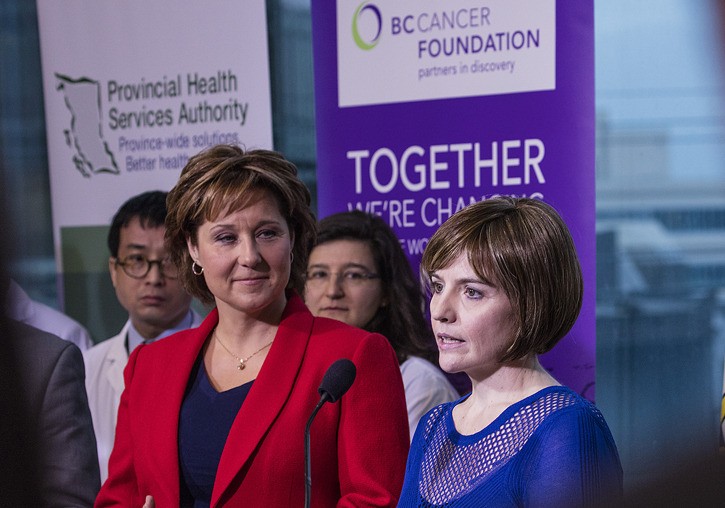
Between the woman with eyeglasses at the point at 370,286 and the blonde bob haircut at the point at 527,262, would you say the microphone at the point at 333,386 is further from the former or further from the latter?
the woman with eyeglasses at the point at 370,286

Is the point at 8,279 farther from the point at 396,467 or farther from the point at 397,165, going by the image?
the point at 397,165

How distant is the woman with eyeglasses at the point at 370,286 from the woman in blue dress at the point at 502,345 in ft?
5.26

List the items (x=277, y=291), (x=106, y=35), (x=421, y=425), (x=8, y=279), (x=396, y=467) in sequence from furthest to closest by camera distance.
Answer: (x=106, y=35)
(x=277, y=291)
(x=396, y=467)
(x=421, y=425)
(x=8, y=279)

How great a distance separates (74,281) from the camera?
4.47 m

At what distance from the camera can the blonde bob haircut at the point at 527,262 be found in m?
1.68

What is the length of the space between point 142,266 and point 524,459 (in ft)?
9.25

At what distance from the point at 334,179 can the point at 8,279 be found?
3396 mm

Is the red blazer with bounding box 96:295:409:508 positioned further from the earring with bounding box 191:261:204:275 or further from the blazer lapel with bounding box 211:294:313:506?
the earring with bounding box 191:261:204:275

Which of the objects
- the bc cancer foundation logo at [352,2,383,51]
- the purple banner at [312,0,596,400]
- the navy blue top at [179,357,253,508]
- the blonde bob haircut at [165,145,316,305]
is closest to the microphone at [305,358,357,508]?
the navy blue top at [179,357,253,508]

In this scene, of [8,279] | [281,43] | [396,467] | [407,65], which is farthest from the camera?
[281,43]

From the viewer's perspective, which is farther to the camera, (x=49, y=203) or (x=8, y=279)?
(x=49, y=203)

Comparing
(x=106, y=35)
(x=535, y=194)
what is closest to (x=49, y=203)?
(x=106, y=35)

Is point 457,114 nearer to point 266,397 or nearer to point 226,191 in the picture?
point 226,191

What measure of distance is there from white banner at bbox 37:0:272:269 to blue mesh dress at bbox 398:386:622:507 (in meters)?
2.41
